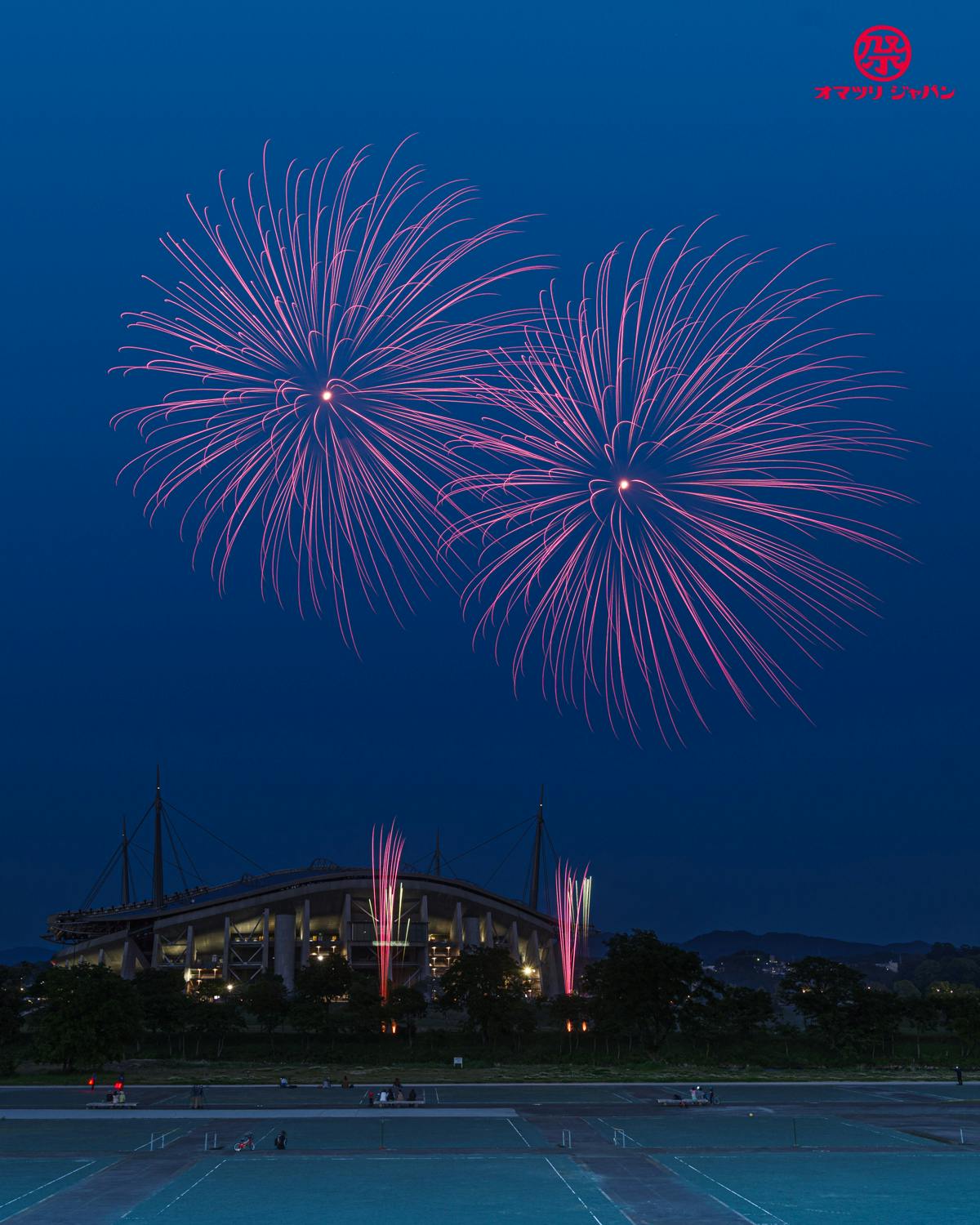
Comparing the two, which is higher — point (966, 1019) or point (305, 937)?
point (305, 937)

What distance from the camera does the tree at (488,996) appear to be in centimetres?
10025

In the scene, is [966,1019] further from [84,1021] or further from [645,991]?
[84,1021]

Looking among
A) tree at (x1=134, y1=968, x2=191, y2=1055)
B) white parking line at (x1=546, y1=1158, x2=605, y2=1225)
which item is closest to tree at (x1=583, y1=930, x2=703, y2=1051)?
tree at (x1=134, y1=968, x2=191, y2=1055)

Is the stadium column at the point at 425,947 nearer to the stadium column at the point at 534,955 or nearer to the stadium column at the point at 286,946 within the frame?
the stadium column at the point at 286,946

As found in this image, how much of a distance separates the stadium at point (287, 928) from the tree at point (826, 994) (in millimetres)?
42563

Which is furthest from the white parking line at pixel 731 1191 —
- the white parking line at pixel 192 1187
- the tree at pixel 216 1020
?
the tree at pixel 216 1020

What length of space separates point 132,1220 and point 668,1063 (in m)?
65.0

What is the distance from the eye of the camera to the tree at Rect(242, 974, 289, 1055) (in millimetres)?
101125

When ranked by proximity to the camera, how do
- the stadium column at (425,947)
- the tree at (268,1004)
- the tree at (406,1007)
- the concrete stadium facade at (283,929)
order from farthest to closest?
the concrete stadium facade at (283,929) < the stadium column at (425,947) < the tree at (406,1007) < the tree at (268,1004)

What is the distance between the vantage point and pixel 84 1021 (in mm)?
83750

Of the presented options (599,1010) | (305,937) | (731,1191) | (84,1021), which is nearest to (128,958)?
(305,937)

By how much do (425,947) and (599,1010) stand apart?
45.1 metres

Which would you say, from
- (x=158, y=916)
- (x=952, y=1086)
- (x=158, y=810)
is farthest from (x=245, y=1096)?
(x=158, y=810)

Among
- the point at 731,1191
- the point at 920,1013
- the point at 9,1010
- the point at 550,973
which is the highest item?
the point at 550,973
